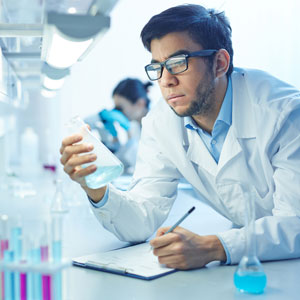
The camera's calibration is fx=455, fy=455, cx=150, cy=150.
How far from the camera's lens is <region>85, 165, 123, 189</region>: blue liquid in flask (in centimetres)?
145

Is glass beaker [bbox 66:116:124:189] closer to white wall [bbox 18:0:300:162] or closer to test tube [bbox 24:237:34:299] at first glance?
test tube [bbox 24:237:34:299]

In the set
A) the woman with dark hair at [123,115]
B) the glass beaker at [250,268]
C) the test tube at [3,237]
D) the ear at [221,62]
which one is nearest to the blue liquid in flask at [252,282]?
the glass beaker at [250,268]

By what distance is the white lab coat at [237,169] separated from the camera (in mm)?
1624

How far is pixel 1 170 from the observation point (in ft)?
12.6

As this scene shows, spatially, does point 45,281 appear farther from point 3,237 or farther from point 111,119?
point 111,119

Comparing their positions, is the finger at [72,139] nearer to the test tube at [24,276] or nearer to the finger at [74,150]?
the finger at [74,150]

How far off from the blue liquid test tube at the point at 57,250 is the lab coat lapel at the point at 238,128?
3.57ft

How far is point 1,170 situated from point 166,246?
2752 millimetres

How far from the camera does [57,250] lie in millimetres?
888

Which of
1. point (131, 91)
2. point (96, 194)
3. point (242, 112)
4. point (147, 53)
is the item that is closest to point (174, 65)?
point (242, 112)

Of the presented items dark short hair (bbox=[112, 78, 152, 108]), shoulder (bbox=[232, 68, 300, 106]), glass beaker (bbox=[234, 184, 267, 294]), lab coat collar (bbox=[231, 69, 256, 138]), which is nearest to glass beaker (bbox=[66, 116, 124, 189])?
glass beaker (bbox=[234, 184, 267, 294])

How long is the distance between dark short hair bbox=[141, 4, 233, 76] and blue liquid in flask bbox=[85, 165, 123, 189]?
72cm

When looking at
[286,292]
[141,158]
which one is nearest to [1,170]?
[141,158]

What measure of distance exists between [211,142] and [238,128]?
0.16 m
